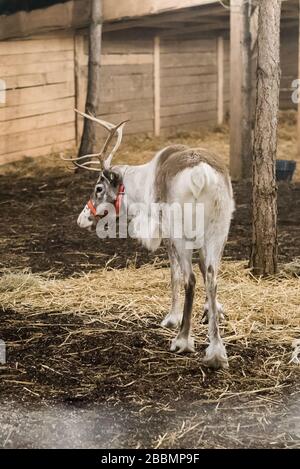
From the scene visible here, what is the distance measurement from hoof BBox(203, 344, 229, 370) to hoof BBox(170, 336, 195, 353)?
27cm

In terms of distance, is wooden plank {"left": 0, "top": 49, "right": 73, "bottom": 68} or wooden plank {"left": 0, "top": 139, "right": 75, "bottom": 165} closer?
wooden plank {"left": 0, "top": 49, "right": 73, "bottom": 68}

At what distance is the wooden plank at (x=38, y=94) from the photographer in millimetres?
11820

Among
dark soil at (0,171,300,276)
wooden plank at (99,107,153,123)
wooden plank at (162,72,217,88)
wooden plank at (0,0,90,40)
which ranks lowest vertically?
dark soil at (0,171,300,276)

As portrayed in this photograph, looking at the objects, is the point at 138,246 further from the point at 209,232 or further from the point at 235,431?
the point at 235,431

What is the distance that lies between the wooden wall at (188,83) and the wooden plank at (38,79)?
106 inches

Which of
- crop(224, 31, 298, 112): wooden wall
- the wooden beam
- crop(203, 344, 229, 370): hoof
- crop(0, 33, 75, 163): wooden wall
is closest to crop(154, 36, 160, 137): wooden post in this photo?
the wooden beam

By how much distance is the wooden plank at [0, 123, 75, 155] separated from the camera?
11.9 metres

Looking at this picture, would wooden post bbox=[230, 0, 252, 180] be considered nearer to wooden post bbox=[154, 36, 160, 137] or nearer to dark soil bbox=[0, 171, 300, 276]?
dark soil bbox=[0, 171, 300, 276]

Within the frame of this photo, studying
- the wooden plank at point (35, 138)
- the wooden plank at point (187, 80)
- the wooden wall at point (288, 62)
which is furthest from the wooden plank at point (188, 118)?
the wooden plank at point (35, 138)

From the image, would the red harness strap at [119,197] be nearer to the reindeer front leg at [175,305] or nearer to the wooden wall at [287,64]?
the reindeer front leg at [175,305]

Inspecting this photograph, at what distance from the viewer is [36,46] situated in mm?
12180

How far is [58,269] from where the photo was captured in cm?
668

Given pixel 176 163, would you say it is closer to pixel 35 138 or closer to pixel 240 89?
pixel 240 89

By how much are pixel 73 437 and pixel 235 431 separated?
30.4 inches
